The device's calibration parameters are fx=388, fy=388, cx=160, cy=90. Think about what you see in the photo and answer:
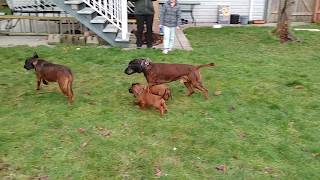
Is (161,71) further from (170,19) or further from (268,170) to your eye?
(170,19)

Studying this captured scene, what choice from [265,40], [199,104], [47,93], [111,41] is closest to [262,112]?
[199,104]

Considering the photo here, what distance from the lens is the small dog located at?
555 cm

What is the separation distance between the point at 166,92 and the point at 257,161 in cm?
189

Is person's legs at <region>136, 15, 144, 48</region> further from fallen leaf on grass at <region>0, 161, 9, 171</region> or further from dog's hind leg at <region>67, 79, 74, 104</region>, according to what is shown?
fallen leaf on grass at <region>0, 161, 9, 171</region>

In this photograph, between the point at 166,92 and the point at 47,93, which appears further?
the point at 47,93

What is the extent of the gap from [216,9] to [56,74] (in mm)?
10638

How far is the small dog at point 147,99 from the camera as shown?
18.2 feet

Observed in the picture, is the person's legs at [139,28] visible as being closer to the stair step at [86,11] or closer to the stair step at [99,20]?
the stair step at [99,20]

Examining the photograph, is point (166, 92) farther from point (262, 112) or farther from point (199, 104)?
point (262, 112)

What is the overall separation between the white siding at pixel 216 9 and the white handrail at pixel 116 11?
524cm

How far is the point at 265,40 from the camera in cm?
1133

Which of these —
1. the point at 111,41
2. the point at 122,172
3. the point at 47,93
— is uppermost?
the point at 111,41

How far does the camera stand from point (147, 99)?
18.4 ft

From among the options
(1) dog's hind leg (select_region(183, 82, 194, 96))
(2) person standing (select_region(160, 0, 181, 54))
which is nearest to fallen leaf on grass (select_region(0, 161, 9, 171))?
(1) dog's hind leg (select_region(183, 82, 194, 96))
